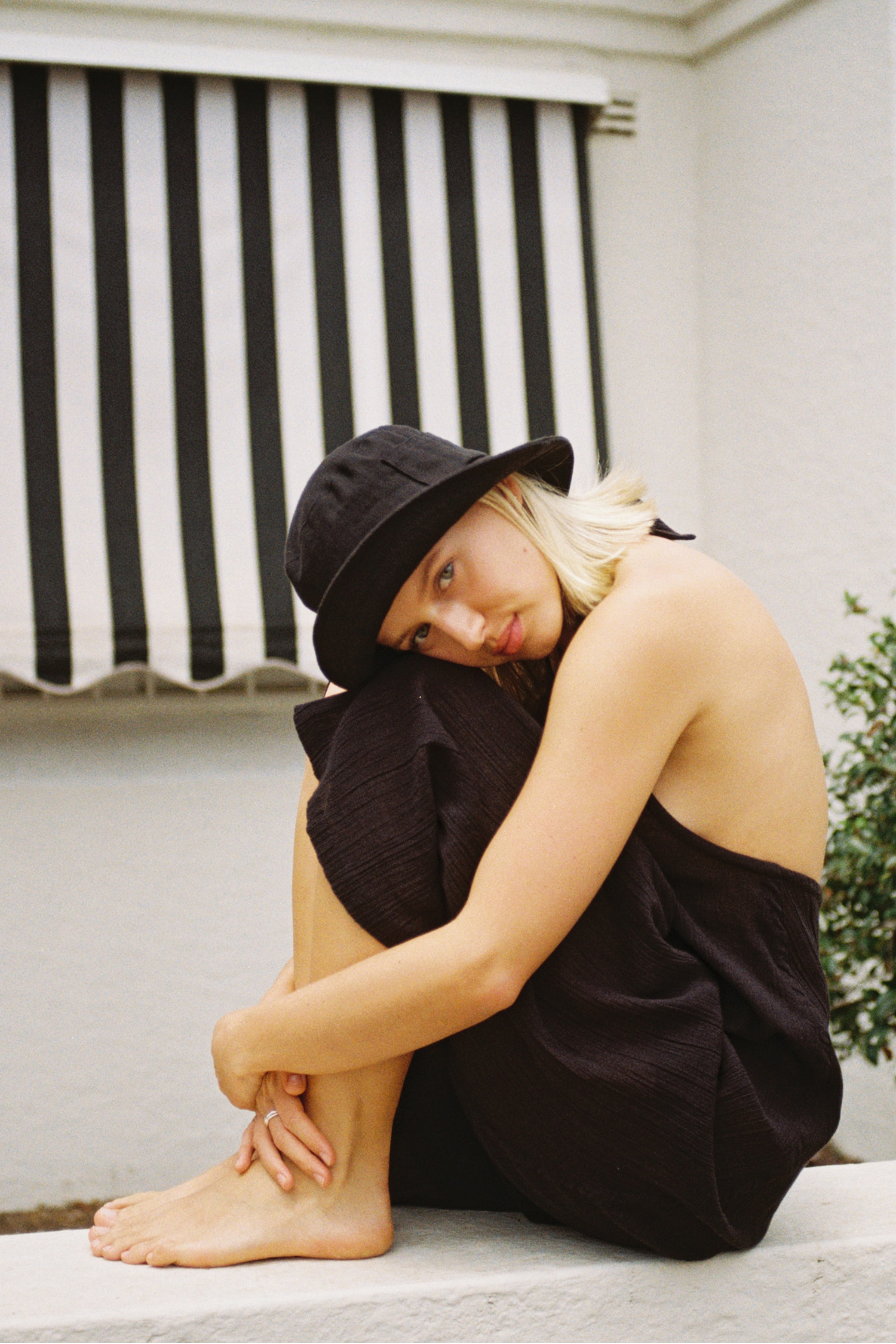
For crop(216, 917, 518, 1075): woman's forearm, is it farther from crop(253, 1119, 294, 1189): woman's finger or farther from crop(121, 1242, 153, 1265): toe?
crop(121, 1242, 153, 1265): toe

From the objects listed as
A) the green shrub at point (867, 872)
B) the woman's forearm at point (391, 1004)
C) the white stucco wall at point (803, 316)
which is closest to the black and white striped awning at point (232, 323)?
the white stucco wall at point (803, 316)

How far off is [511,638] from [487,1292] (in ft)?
2.35

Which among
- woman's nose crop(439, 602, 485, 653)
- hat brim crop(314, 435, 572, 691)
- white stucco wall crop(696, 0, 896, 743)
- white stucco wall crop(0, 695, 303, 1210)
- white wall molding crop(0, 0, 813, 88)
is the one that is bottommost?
white stucco wall crop(0, 695, 303, 1210)

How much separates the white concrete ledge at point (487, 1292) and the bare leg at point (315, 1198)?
0.02 m

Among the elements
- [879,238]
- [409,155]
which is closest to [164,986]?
[409,155]

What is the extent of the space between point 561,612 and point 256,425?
214 cm

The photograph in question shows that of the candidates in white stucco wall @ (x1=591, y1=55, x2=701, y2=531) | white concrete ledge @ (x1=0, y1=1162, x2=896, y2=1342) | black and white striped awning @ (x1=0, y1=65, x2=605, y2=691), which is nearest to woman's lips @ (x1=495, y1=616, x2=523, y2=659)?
white concrete ledge @ (x1=0, y1=1162, x2=896, y2=1342)

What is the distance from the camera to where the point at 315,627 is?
55.1 inches

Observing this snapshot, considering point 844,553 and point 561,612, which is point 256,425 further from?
point 561,612

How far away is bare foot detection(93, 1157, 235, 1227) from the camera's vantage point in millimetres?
1387

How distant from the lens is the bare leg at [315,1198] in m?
1.29

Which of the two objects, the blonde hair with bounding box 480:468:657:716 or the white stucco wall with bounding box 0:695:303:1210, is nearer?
the blonde hair with bounding box 480:468:657:716

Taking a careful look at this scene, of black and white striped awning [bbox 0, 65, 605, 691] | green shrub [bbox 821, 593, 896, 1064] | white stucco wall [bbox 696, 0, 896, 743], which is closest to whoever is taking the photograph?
green shrub [bbox 821, 593, 896, 1064]

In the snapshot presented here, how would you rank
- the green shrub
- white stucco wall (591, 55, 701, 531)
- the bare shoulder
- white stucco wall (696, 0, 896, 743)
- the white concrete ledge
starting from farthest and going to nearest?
white stucco wall (591, 55, 701, 531)
white stucco wall (696, 0, 896, 743)
the green shrub
the bare shoulder
the white concrete ledge
